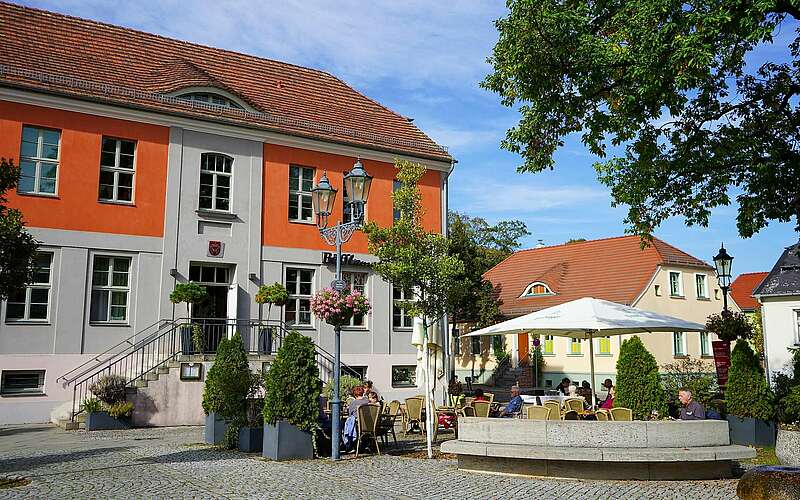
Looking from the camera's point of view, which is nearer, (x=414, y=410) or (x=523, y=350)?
(x=414, y=410)

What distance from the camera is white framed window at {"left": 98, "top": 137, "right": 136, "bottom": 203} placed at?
20.5m

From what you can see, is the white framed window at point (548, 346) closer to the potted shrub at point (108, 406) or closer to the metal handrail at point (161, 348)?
the metal handrail at point (161, 348)

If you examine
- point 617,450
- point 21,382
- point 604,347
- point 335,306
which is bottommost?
point 617,450

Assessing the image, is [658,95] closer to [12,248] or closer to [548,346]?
[12,248]

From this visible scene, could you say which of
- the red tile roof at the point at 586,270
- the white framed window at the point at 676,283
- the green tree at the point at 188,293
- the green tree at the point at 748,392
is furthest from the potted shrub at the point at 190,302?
the white framed window at the point at 676,283

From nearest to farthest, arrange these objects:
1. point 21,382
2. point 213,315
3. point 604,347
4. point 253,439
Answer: point 253,439 < point 21,382 < point 213,315 < point 604,347

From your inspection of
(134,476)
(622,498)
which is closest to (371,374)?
(134,476)

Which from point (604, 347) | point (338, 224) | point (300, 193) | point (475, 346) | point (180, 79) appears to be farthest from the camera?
point (475, 346)

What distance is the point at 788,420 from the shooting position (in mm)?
13078

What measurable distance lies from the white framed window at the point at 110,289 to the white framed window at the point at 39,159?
2.31m

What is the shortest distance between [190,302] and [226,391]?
282 inches

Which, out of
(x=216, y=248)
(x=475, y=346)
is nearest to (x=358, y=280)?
(x=216, y=248)

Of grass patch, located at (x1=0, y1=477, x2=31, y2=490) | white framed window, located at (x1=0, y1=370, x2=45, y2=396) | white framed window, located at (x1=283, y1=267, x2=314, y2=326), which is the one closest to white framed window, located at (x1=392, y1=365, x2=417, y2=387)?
white framed window, located at (x1=283, y1=267, x2=314, y2=326)

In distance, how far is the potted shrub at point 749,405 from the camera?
14344mm
